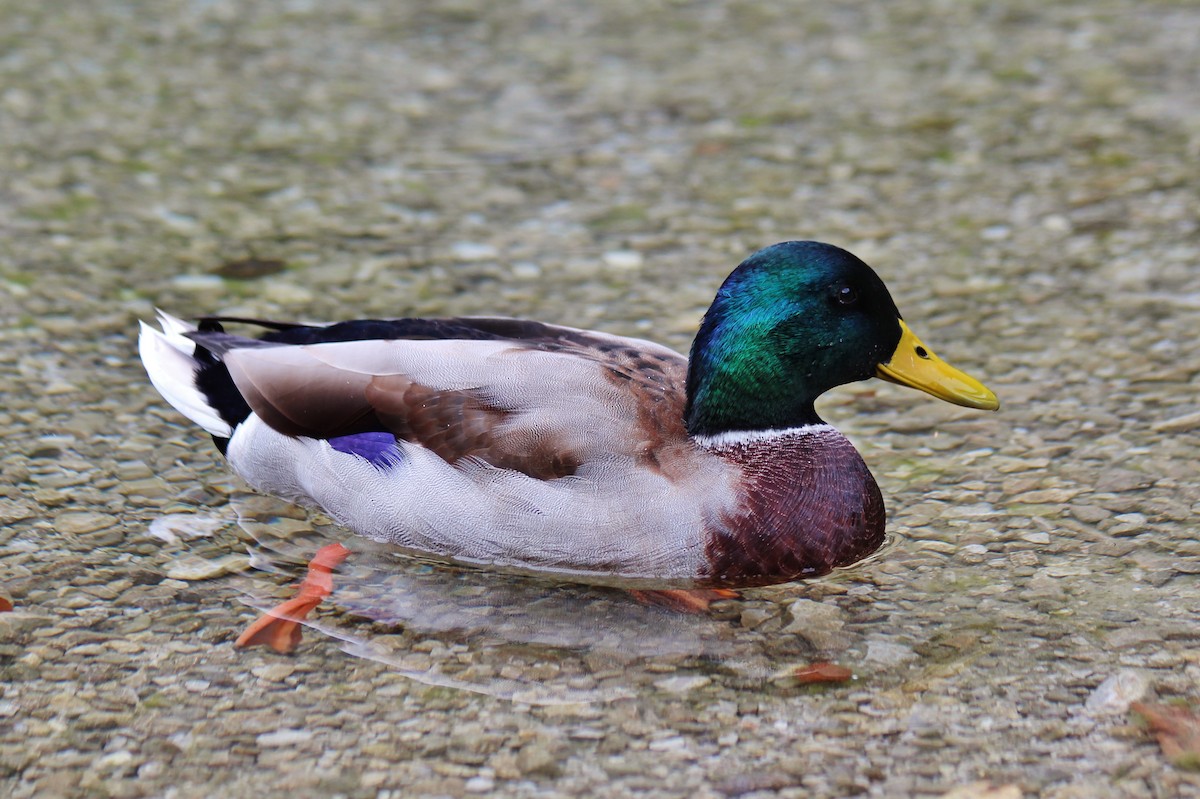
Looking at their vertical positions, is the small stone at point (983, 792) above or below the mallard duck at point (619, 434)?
below

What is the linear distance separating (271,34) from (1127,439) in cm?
592

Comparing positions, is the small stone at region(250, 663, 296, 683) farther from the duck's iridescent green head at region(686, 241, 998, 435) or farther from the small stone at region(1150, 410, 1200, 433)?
the small stone at region(1150, 410, 1200, 433)

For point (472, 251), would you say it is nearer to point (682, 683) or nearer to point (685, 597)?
point (685, 597)

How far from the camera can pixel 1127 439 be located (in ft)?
17.6

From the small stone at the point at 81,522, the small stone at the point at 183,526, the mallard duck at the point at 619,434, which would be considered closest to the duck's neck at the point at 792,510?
the mallard duck at the point at 619,434

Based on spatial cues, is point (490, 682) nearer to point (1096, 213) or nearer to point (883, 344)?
point (883, 344)

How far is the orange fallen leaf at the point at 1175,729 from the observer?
3676mm

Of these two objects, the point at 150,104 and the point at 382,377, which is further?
the point at 150,104

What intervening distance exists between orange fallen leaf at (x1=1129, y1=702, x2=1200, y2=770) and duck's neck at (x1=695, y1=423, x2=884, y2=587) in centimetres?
102

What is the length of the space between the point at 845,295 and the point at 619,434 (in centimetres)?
79

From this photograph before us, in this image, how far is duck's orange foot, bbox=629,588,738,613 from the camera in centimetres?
447

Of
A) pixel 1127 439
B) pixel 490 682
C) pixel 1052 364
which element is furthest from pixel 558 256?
pixel 490 682

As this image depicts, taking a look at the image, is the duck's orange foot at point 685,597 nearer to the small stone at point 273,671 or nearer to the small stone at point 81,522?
the small stone at point 273,671

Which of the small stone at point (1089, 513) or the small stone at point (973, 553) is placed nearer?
the small stone at point (973, 553)
